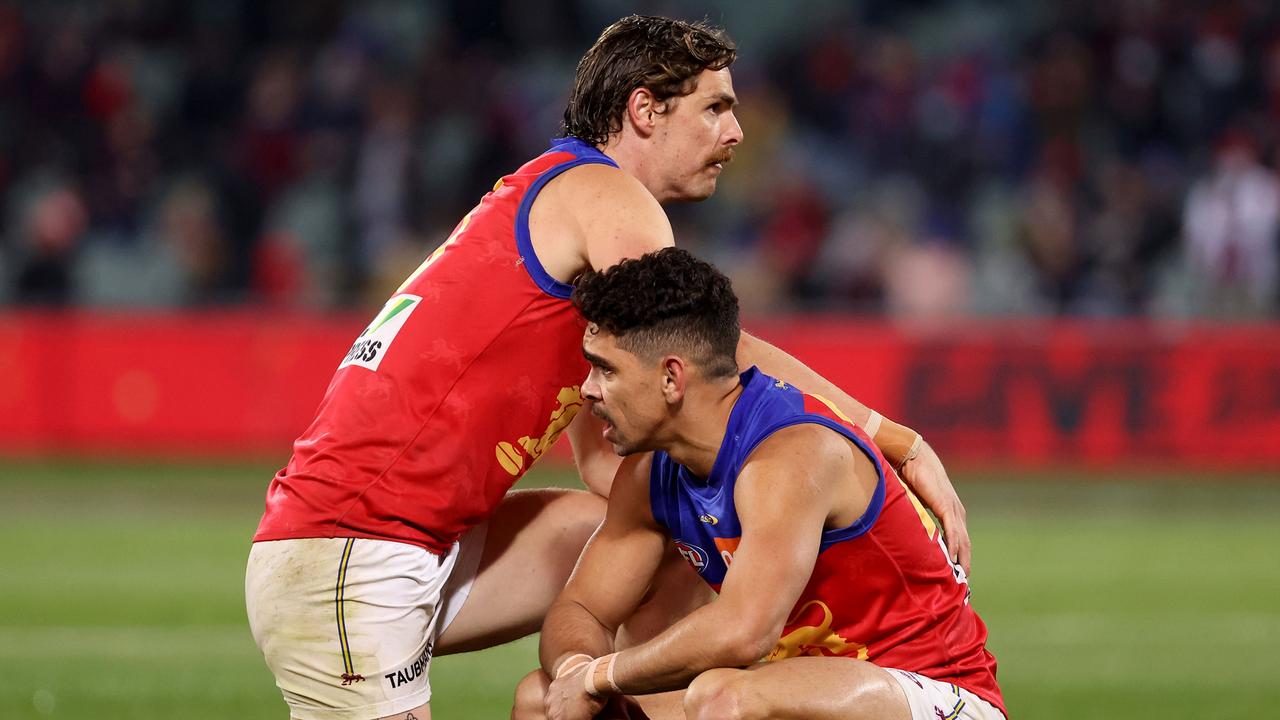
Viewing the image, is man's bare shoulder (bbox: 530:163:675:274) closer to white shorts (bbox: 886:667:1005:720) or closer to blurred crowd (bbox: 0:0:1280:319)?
white shorts (bbox: 886:667:1005:720)

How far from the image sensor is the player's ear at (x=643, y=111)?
4742 millimetres

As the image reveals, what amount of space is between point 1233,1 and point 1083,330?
578cm

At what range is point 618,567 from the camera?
475cm

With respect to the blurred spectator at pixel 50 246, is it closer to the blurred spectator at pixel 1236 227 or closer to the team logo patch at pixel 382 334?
the blurred spectator at pixel 1236 227

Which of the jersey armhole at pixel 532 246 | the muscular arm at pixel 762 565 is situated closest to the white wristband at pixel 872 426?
the muscular arm at pixel 762 565

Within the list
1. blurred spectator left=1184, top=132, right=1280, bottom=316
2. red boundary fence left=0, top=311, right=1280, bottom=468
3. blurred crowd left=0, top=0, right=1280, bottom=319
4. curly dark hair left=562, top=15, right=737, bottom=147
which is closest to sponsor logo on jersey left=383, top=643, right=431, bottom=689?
curly dark hair left=562, top=15, right=737, bottom=147

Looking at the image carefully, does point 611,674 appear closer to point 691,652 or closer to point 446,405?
point 691,652

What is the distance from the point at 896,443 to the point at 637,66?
52.5 inches

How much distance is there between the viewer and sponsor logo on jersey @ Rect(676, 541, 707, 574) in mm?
4590

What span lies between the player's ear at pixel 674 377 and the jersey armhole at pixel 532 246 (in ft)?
1.34

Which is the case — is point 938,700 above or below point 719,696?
above

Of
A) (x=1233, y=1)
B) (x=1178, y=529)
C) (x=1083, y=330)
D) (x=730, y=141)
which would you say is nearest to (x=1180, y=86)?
(x=1233, y=1)

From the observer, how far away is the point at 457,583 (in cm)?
498

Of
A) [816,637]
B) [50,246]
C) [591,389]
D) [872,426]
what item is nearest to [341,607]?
[591,389]
